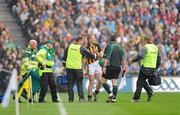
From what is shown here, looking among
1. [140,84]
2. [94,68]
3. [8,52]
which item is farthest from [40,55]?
[8,52]

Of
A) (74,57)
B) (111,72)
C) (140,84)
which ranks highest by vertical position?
(74,57)

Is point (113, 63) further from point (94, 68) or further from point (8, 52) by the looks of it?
point (8, 52)

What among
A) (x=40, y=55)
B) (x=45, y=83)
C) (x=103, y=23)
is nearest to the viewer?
(x=40, y=55)

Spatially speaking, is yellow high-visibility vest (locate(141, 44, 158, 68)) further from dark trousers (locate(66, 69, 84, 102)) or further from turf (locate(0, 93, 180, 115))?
dark trousers (locate(66, 69, 84, 102))

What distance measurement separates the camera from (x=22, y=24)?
1690 inches

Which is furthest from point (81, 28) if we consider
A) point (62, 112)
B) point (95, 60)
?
point (62, 112)

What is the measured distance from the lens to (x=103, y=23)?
143ft

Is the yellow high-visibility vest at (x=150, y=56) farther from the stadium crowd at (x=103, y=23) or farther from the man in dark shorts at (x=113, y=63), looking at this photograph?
the stadium crowd at (x=103, y=23)

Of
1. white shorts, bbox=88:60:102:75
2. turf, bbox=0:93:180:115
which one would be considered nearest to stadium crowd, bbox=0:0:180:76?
white shorts, bbox=88:60:102:75

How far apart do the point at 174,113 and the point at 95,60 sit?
21.1ft

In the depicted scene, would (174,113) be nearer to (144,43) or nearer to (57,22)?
(144,43)

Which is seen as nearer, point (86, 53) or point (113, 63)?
point (86, 53)

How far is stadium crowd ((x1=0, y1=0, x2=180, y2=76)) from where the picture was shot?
4165 cm

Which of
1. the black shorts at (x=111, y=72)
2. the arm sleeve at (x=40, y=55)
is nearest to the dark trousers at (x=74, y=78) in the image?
the black shorts at (x=111, y=72)
